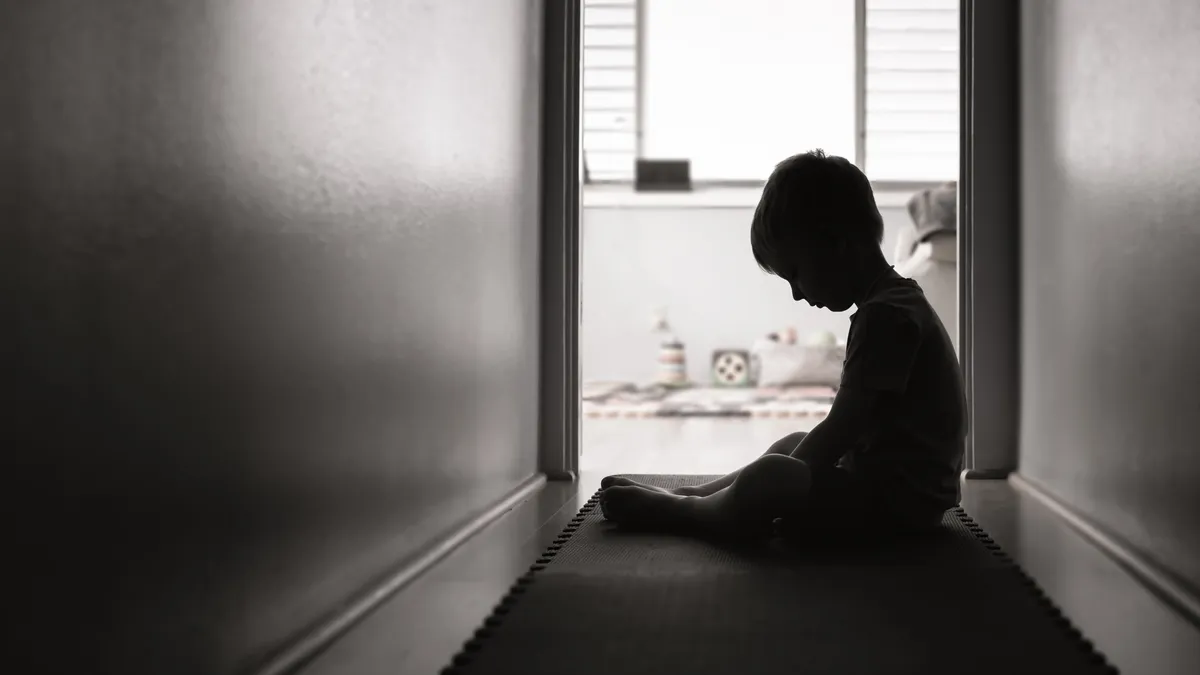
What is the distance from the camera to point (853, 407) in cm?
132

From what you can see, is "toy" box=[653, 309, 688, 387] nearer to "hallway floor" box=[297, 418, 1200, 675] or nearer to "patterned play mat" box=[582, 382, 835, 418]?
"patterned play mat" box=[582, 382, 835, 418]

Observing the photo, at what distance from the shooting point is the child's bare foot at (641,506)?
4.69ft

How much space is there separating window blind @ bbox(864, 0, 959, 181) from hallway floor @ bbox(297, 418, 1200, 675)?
3.74 m

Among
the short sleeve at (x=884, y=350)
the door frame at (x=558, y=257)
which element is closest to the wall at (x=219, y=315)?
the short sleeve at (x=884, y=350)

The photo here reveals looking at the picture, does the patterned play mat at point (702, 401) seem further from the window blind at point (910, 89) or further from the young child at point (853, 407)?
the young child at point (853, 407)

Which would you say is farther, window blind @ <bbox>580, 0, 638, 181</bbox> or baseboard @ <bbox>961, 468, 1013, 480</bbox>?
window blind @ <bbox>580, 0, 638, 181</bbox>

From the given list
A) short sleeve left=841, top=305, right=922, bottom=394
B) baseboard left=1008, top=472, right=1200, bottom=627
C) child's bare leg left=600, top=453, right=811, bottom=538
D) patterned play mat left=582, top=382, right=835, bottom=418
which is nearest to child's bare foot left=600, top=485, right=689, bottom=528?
child's bare leg left=600, top=453, right=811, bottom=538

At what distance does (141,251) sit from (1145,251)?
123 centimetres

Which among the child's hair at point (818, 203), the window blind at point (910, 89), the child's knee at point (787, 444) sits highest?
the window blind at point (910, 89)

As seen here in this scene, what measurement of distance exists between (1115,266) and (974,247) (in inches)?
29.2

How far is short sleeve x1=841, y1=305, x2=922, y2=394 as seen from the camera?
131cm

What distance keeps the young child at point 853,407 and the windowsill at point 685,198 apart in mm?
4281

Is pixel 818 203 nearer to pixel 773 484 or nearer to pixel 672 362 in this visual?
pixel 773 484

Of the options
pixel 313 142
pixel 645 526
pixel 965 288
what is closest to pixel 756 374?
pixel 965 288
